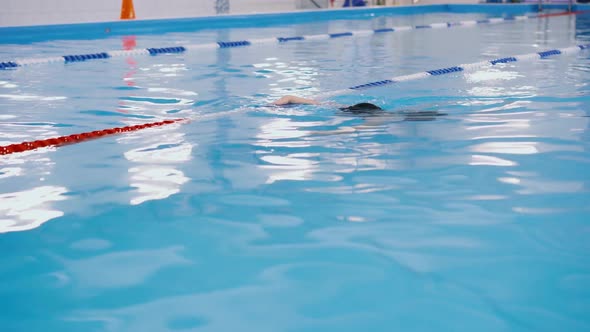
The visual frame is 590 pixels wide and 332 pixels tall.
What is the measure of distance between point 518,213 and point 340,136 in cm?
145

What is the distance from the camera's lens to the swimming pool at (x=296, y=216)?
1.91 metres

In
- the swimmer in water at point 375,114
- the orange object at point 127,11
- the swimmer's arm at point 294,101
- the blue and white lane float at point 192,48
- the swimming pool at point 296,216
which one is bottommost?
the swimming pool at point 296,216

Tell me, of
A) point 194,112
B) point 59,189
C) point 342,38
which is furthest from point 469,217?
point 342,38

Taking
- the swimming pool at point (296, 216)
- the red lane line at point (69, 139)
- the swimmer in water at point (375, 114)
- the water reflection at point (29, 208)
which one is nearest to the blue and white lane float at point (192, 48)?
the swimming pool at point (296, 216)

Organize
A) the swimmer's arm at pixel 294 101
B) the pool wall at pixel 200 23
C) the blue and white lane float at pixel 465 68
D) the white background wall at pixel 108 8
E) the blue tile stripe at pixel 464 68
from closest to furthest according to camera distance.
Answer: the swimmer's arm at pixel 294 101 < the blue and white lane float at pixel 465 68 < the blue tile stripe at pixel 464 68 < the pool wall at pixel 200 23 < the white background wall at pixel 108 8


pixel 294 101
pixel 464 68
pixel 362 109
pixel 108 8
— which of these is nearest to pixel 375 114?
pixel 362 109

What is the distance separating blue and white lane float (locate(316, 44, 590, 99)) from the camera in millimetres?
5730

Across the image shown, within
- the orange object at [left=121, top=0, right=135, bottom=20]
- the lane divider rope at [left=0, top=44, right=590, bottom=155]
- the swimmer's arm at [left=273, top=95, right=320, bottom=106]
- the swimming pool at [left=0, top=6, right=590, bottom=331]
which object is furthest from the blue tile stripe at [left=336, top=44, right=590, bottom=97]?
the orange object at [left=121, top=0, right=135, bottom=20]

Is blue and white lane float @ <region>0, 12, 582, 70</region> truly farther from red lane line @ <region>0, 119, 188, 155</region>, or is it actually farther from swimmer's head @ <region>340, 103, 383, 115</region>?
swimmer's head @ <region>340, 103, 383, 115</region>

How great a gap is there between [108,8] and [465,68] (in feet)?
35.4

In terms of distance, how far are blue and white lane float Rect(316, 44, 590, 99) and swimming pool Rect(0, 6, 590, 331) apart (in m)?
0.28

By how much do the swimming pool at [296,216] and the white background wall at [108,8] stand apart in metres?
8.13

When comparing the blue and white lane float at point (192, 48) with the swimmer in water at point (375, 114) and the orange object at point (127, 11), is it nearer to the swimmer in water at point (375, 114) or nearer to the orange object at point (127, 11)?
the orange object at point (127, 11)

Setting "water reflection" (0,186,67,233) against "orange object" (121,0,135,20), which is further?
"orange object" (121,0,135,20)
